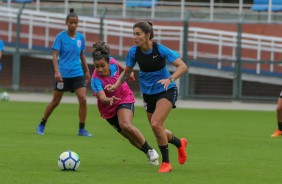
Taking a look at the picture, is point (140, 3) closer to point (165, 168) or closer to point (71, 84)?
point (71, 84)

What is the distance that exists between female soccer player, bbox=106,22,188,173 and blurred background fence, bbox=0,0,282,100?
19300 millimetres

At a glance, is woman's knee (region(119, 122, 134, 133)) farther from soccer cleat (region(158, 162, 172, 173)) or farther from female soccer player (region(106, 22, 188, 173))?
soccer cleat (region(158, 162, 172, 173))

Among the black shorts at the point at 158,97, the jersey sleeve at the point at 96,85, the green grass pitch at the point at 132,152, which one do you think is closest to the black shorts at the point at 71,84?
the green grass pitch at the point at 132,152

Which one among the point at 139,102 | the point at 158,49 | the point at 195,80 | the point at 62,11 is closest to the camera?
the point at 158,49

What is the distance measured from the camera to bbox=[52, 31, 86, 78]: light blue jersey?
54.0 feet

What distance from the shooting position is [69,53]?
54.4ft

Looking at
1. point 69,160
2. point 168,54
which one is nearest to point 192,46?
point 168,54

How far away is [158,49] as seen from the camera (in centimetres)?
1155

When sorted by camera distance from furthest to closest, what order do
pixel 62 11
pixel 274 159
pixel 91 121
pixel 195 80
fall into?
pixel 62 11 < pixel 195 80 < pixel 91 121 < pixel 274 159

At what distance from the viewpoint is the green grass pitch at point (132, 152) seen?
412 inches

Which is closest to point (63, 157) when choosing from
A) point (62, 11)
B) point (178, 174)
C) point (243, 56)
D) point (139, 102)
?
point (178, 174)

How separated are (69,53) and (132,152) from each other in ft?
11.4

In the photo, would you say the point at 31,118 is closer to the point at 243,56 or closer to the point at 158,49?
the point at 158,49

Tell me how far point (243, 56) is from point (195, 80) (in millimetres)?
1998
